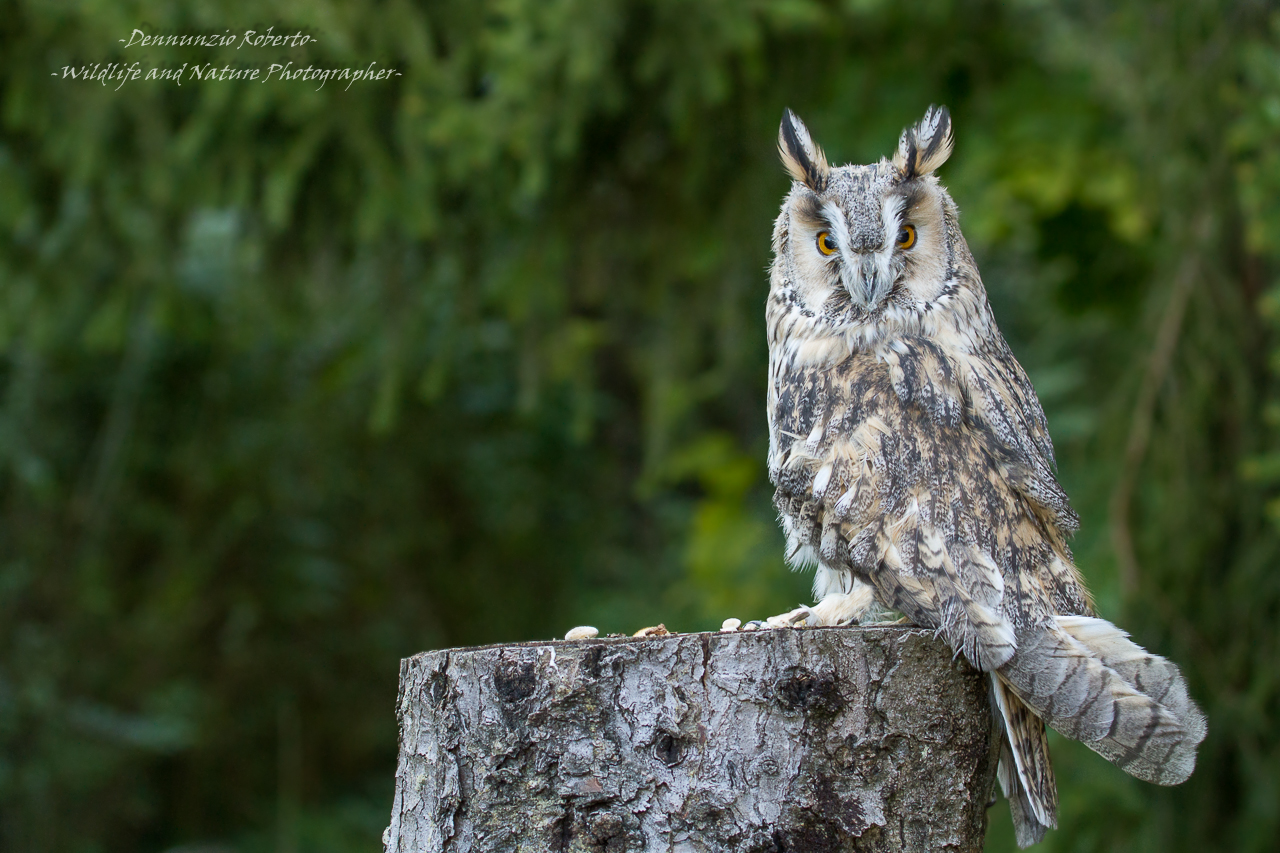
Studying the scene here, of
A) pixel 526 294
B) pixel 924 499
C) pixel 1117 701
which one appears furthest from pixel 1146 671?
pixel 526 294

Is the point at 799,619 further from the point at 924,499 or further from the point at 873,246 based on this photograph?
the point at 873,246

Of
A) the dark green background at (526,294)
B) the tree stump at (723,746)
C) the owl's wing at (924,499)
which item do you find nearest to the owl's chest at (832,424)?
the owl's wing at (924,499)

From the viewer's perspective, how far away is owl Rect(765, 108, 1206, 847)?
192cm

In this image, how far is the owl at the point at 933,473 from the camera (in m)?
1.92

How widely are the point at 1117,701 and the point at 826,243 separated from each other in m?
1.12

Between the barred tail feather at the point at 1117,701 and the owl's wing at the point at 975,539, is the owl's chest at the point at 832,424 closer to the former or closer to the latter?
the owl's wing at the point at 975,539

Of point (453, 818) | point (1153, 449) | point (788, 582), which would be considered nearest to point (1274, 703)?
point (1153, 449)

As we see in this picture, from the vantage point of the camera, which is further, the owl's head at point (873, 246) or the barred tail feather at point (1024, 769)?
the owl's head at point (873, 246)

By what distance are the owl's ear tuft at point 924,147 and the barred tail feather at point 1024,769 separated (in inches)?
44.9

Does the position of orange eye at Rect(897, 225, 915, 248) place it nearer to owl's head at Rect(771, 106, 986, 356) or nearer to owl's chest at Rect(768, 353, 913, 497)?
owl's head at Rect(771, 106, 986, 356)

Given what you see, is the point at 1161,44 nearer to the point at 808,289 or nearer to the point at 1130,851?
the point at 808,289

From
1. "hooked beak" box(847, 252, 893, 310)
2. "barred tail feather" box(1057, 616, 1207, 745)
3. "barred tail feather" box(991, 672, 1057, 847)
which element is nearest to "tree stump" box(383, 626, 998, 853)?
"barred tail feather" box(991, 672, 1057, 847)

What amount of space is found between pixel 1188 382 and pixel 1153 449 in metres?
0.27

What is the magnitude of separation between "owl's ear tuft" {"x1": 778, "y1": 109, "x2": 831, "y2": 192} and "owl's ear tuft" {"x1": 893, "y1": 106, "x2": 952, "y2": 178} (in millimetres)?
167
